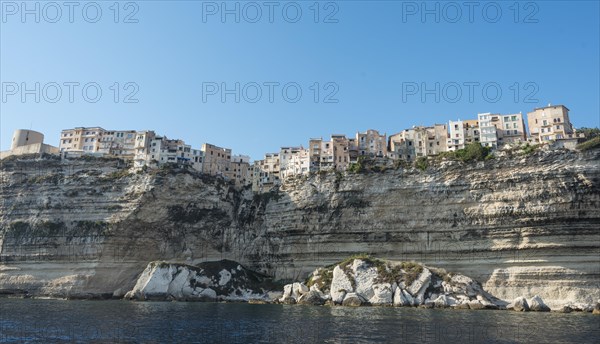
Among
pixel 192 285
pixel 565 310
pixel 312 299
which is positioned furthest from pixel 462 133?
pixel 192 285

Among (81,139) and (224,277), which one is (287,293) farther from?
(81,139)

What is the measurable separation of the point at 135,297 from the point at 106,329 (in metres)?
30.8

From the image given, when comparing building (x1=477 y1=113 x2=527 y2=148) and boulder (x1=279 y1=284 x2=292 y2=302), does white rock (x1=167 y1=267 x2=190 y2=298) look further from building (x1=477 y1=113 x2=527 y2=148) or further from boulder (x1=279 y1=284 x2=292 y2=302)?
building (x1=477 y1=113 x2=527 y2=148)

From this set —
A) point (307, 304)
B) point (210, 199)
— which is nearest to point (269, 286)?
point (307, 304)

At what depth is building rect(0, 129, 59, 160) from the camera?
2926 inches

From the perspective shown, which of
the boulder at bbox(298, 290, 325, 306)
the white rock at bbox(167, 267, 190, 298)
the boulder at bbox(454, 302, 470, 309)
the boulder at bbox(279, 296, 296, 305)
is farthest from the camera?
the white rock at bbox(167, 267, 190, 298)

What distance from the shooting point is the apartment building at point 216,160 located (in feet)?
270

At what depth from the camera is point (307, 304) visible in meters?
52.3

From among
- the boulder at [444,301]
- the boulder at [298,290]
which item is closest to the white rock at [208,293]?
the boulder at [298,290]

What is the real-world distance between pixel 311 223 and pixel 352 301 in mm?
16739

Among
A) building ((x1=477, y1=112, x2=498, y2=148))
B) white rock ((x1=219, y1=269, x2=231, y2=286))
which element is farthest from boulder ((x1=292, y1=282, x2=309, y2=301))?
building ((x1=477, y1=112, x2=498, y2=148))

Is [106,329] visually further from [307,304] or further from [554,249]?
[554,249]

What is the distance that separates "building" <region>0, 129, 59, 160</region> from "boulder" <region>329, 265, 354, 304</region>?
50.5 metres

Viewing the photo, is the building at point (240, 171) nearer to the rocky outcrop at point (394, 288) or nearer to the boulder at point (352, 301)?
the rocky outcrop at point (394, 288)
